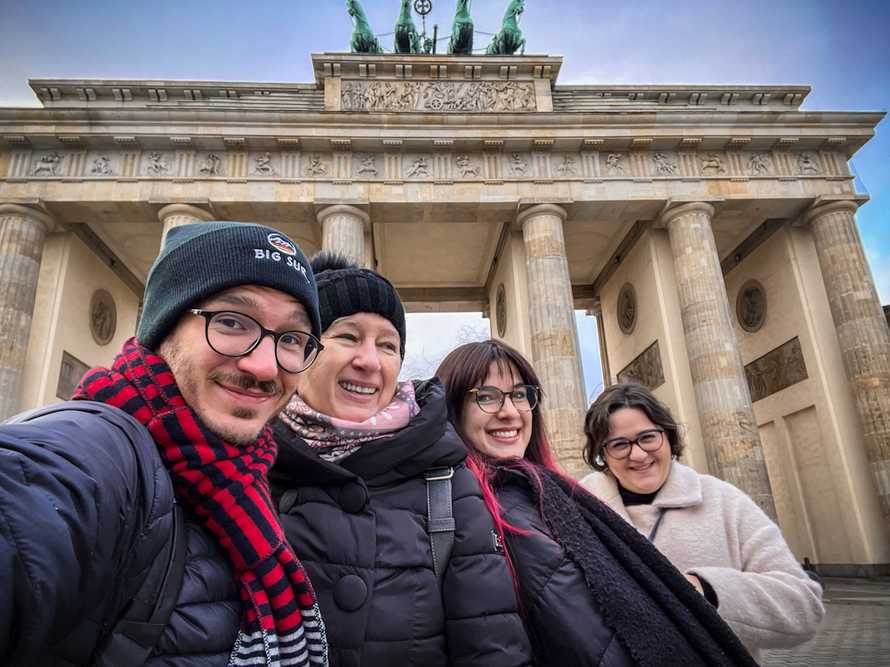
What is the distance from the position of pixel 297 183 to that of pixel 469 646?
13.4 meters

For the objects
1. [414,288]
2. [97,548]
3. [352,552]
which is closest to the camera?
[97,548]

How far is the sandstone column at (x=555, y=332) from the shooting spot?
1144 centimetres

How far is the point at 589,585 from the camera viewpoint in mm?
1337

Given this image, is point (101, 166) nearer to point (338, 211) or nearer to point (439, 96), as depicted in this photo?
point (338, 211)

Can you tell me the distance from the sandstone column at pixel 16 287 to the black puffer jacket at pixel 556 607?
1355 cm

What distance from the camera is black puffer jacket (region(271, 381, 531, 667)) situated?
1.29 m

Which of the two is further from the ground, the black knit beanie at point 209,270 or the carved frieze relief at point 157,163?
the carved frieze relief at point 157,163

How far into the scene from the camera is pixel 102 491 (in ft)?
2.46

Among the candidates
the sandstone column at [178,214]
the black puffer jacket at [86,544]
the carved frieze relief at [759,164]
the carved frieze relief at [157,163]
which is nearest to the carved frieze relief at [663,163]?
the carved frieze relief at [759,164]

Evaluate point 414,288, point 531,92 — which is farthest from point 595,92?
point 414,288

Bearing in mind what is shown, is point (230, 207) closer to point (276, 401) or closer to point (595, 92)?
point (595, 92)

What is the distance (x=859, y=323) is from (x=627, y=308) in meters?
5.89

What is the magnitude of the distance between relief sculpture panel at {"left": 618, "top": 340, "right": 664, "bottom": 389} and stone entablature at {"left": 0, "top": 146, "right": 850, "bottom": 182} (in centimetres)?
485

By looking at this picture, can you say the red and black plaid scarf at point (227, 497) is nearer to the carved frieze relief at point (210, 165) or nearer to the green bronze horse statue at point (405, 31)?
the carved frieze relief at point (210, 165)
